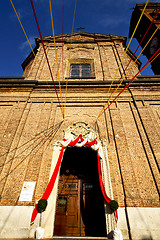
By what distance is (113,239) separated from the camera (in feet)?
12.4

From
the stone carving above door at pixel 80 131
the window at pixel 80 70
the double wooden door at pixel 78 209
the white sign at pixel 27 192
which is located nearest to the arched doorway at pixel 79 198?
the double wooden door at pixel 78 209

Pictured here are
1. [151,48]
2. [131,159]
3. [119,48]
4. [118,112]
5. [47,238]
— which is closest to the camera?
[47,238]

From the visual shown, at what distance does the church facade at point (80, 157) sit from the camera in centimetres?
442

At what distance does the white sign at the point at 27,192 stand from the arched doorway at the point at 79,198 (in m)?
1.24

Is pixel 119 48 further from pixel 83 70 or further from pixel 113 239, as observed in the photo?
pixel 113 239

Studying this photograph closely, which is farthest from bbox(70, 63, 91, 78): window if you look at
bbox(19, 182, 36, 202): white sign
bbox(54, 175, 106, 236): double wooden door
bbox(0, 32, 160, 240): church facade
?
bbox(19, 182, 36, 202): white sign

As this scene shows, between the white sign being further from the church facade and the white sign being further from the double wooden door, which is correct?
the double wooden door

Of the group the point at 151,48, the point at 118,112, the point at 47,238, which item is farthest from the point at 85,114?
the point at 151,48

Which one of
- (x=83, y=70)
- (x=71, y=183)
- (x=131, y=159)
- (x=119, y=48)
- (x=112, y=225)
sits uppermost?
(x=119, y=48)

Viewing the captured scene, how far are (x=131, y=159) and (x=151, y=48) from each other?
591 inches

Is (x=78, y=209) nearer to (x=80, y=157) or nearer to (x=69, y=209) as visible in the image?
(x=69, y=209)

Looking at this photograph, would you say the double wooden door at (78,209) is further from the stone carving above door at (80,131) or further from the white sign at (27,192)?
the stone carving above door at (80,131)

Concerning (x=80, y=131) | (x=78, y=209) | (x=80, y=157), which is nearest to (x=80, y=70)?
(x=80, y=131)

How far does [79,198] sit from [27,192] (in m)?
2.11
